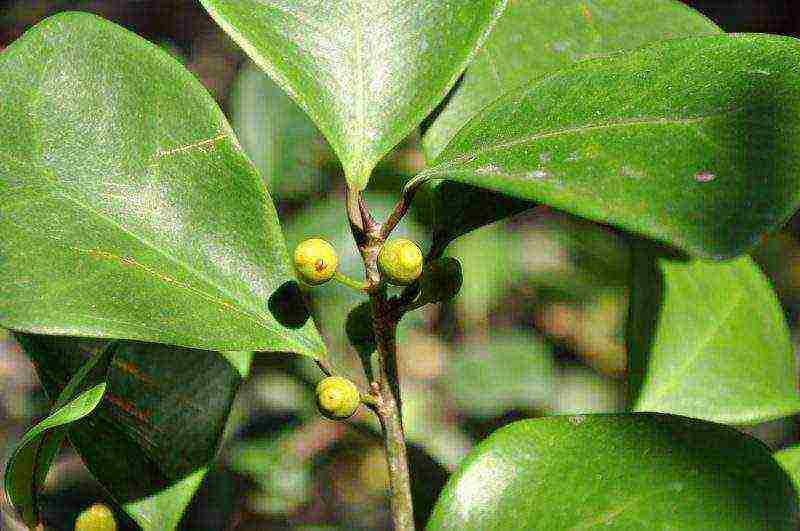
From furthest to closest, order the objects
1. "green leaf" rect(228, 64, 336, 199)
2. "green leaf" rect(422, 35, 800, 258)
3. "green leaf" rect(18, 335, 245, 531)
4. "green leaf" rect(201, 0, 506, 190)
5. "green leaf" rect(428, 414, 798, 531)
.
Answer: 1. "green leaf" rect(228, 64, 336, 199)
2. "green leaf" rect(18, 335, 245, 531)
3. "green leaf" rect(201, 0, 506, 190)
4. "green leaf" rect(428, 414, 798, 531)
5. "green leaf" rect(422, 35, 800, 258)

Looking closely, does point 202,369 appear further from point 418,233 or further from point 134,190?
point 418,233

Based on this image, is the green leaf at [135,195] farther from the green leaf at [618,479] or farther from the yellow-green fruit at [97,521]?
the yellow-green fruit at [97,521]

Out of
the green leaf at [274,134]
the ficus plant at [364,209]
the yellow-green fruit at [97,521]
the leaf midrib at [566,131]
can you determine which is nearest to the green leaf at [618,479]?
the ficus plant at [364,209]

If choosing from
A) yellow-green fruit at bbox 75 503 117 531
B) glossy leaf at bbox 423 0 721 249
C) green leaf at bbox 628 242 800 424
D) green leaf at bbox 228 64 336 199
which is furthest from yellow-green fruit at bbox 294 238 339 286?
green leaf at bbox 228 64 336 199

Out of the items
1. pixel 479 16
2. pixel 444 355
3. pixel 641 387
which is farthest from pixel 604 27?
pixel 444 355

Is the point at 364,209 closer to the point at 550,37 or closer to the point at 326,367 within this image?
the point at 326,367

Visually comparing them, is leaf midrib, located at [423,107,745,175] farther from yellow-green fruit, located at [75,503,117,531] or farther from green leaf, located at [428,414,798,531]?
yellow-green fruit, located at [75,503,117,531]
